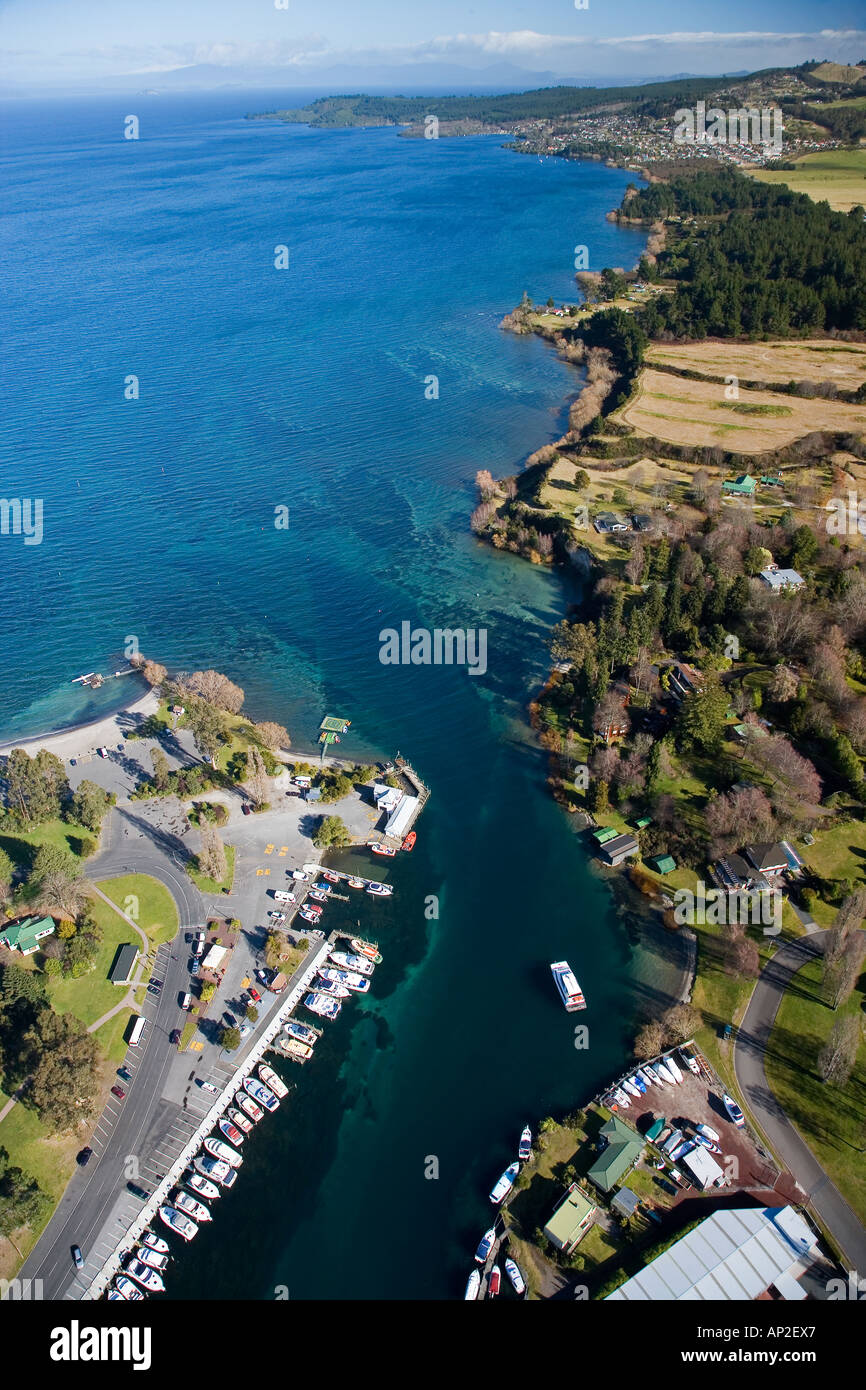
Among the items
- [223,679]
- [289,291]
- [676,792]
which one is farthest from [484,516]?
[289,291]

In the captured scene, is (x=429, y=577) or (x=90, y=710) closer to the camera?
(x=90, y=710)

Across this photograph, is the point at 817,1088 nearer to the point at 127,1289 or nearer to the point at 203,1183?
the point at 203,1183

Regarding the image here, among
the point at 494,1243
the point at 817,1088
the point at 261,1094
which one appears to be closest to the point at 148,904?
the point at 261,1094

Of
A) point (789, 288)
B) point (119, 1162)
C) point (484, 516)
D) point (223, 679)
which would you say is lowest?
point (119, 1162)

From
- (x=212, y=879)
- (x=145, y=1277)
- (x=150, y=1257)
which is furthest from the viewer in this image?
(x=212, y=879)

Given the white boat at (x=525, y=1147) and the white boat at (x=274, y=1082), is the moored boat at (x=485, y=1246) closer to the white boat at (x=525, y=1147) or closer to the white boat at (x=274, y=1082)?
the white boat at (x=525, y=1147)

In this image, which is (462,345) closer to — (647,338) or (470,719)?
(647,338)

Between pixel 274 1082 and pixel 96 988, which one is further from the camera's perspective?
pixel 96 988
